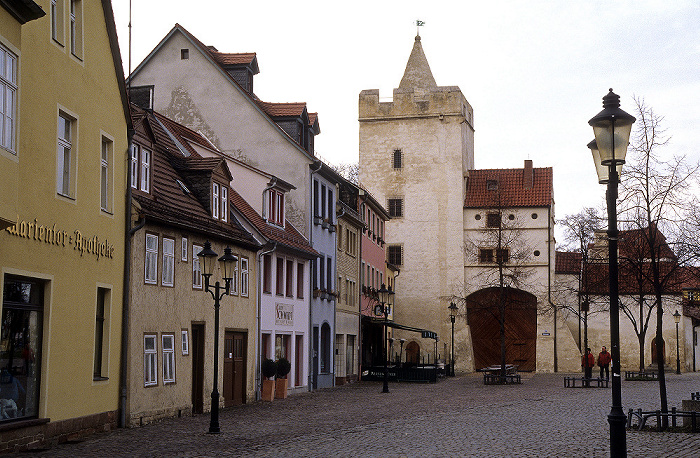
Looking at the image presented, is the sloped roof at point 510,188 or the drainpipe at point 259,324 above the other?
the sloped roof at point 510,188

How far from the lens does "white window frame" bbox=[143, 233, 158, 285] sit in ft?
71.7

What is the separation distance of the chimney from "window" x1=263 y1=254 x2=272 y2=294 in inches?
1478

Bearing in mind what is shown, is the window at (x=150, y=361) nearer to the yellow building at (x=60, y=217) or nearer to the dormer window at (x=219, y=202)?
the yellow building at (x=60, y=217)

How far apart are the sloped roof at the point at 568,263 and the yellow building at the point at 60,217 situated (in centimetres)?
4966

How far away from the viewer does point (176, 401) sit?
23.5m

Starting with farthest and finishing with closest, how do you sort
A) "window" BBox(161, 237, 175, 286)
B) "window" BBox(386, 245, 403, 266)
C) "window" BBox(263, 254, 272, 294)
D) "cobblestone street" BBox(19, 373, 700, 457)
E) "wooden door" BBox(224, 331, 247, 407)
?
"window" BBox(386, 245, 403, 266) < "window" BBox(263, 254, 272, 294) < "wooden door" BBox(224, 331, 247, 407) < "window" BBox(161, 237, 175, 286) < "cobblestone street" BBox(19, 373, 700, 457)

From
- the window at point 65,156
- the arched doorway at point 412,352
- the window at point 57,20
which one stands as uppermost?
the window at point 57,20

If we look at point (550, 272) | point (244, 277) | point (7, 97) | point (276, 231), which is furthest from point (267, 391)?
point (550, 272)

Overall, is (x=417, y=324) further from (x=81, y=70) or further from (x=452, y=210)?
(x=81, y=70)

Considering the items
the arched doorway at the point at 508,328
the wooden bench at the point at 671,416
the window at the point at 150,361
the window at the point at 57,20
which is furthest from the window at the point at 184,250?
the arched doorway at the point at 508,328

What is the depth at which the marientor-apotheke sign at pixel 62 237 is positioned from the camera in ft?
50.2

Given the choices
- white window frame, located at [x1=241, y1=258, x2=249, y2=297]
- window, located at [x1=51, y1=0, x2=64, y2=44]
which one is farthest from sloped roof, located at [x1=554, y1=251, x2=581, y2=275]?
window, located at [x1=51, y1=0, x2=64, y2=44]

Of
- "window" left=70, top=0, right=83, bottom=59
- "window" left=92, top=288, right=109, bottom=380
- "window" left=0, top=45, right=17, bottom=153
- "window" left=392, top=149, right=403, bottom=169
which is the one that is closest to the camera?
"window" left=0, top=45, right=17, bottom=153

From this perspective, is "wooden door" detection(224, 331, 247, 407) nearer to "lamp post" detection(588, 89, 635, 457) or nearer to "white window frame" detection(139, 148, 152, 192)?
"white window frame" detection(139, 148, 152, 192)
